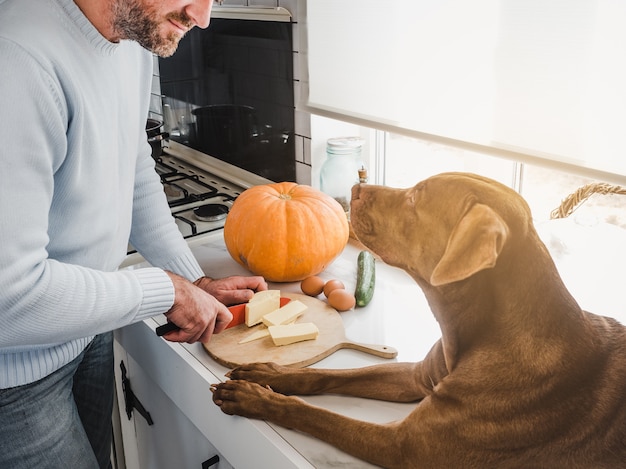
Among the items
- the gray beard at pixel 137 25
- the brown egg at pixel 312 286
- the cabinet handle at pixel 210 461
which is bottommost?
the cabinet handle at pixel 210 461

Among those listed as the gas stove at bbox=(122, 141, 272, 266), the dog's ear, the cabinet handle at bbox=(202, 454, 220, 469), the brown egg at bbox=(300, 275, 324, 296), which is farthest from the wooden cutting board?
the gas stove at bbox=(122, 141, 272, 266)

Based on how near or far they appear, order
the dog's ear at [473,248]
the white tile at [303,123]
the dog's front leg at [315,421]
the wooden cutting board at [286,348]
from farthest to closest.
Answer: the white tile at [303,123]
the wooden cutting board at [286,348]
the dog's front leg at [315,421]
the dog's ear at [473,248]

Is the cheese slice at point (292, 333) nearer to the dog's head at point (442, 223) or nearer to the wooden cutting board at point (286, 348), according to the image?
the wooden cutting board at point (286, 348)

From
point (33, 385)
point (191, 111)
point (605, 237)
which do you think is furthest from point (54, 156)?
point (191, 111)

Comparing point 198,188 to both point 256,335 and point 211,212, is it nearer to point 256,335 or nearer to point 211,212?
point 211,212

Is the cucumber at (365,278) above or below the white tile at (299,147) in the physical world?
below

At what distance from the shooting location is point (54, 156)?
97 centimetres

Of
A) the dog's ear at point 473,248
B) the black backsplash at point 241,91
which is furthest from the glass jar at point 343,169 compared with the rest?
the dog's ear at point 473,248

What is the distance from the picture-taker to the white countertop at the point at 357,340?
0.98 metres

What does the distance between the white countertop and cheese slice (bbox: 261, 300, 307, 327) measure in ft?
0.33

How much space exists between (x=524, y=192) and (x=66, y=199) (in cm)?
102

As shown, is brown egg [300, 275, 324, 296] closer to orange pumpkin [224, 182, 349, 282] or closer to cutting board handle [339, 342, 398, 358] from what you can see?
orange pumpkin [224, 182, 349, 282]

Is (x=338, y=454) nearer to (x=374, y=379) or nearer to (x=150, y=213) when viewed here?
(x=374, y=379)

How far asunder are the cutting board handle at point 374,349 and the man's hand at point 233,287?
245 millimetres
